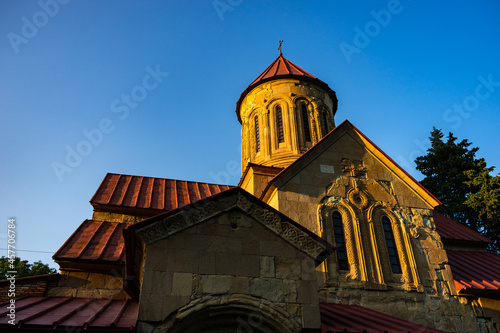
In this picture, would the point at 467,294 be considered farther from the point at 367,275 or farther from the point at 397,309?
the point at 367,275

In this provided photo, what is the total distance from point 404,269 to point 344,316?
2.95 meters

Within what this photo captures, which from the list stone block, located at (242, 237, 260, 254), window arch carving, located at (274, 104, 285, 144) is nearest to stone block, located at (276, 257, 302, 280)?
stone block, located at (242, 237, 260, 254)

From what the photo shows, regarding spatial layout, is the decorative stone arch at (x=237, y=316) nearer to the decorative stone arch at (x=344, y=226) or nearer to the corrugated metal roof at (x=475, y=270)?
the decorative stone arch at (x=344, y=226)

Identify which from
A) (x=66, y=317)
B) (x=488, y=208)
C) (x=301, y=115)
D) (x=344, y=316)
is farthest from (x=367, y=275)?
(x=488, y=208)

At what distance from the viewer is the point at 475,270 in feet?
31.8

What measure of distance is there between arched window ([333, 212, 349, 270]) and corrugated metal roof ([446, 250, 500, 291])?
112 inches

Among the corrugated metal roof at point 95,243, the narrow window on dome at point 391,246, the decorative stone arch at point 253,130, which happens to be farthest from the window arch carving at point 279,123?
the corrugated metal roof at point 95,243

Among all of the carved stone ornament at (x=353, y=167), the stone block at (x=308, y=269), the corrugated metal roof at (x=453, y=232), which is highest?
the carved stone ornament at (x=353, y=167)

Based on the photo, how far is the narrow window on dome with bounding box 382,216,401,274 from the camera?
866 cm

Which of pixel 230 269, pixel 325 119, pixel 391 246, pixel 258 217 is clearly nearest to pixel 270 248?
pixel 258 217

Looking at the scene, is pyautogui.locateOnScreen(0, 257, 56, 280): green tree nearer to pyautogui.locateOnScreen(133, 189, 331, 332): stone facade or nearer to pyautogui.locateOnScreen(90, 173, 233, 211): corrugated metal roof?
pyautogui.locateOnScreen(90, 173, 233, 211): corrugated metal roof

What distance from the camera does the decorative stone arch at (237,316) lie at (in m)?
5.22

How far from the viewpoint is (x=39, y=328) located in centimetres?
485

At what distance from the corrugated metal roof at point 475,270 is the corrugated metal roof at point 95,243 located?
27.0 ft
